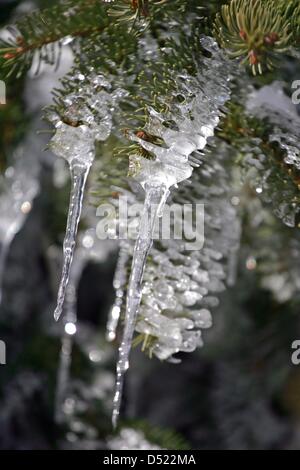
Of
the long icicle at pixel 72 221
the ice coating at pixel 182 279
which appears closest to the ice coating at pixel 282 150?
the ice coating at pixel 182 279

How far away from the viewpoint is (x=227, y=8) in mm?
438

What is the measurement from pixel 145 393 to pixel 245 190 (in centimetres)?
67

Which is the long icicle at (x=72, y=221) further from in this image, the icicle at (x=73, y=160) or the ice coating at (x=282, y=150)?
the ice coating at (x=282, y=150)

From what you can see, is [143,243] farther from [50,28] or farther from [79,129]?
[50,28]

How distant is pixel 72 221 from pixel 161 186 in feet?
0.25

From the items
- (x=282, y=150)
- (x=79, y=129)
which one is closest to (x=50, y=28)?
(x=79, y=129)

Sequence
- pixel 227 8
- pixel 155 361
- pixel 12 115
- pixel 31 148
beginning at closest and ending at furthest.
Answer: pixel 227 8, pixel 12 115, pixel 31 148, pixel 155 361

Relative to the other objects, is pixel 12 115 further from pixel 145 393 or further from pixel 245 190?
pixel 145 393

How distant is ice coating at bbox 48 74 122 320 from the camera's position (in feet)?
1.54

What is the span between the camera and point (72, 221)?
0.47 metres

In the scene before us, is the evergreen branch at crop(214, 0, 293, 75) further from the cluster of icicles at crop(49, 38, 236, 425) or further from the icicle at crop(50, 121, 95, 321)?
the icicle at crop(50, 121, 95, 321)

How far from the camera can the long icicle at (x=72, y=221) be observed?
473 mm

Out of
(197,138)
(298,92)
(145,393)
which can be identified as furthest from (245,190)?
(145,393)

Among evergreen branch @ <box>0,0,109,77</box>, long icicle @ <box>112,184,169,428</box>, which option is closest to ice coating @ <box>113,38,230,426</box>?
long icicle @ <box>112,184,169,428</box>
